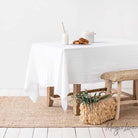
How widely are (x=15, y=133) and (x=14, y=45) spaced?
7.23 feet

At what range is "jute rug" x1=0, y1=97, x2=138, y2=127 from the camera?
343 cm

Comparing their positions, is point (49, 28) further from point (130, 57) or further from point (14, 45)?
point (130, 57)

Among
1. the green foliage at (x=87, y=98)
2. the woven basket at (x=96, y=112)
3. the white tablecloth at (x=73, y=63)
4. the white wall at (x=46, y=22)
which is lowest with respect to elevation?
the woven basket at (x=96, y=112)

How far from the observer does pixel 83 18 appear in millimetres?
5184

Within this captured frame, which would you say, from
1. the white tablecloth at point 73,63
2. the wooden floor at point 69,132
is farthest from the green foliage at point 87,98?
the wooden floor at point 69,132

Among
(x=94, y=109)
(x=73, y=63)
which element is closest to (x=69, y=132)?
(x=94, y=109)

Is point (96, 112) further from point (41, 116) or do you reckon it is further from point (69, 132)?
point (41, 116)

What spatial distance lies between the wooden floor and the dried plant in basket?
0.14m

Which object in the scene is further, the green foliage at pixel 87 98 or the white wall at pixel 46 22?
the white wall at pixel 46 22

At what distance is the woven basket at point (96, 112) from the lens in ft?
11.1

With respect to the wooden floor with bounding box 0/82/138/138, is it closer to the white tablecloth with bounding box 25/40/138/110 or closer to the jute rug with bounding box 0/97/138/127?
the jute rug with bounding box 0/97/138/127

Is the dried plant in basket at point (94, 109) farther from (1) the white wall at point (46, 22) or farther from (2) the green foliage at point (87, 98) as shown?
(1) the white wall at point (46, 22)

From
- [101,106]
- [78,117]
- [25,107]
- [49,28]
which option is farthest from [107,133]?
[49,28]

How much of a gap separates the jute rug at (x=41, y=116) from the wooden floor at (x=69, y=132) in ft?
0.34
